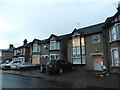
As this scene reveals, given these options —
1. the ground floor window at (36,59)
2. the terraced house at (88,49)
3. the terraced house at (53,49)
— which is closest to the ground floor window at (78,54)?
the terraced house at (88,49)

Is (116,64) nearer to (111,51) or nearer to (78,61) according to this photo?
(111,51)

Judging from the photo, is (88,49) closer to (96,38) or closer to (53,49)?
(96,38)

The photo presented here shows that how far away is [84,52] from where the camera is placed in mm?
24719

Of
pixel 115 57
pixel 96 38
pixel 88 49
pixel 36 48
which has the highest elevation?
pixel 96 38

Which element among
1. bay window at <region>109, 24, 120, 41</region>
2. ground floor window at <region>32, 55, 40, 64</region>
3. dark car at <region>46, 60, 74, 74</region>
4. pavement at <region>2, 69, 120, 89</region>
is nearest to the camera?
pavement at <region>2, 69, 120, 89</region>

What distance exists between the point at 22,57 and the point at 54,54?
60.4 feet

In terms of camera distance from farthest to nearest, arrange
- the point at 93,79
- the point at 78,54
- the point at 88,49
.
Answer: the point at 78,54, the point at 88,49, the point at 93,79

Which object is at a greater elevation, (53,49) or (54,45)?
(54,45)

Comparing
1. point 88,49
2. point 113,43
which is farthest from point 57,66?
point 113,43

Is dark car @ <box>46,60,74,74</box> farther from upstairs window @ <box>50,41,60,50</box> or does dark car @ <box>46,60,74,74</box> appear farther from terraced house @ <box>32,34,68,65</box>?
upstairs window @ <box>50,41,60,50</box>

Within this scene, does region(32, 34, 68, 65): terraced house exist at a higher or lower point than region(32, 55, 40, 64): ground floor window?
higher

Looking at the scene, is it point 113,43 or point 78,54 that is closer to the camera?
point 113,43

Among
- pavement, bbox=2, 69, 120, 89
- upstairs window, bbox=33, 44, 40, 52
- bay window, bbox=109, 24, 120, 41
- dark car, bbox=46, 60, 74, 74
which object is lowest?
pavement, bbox=2, 69, 120, 89

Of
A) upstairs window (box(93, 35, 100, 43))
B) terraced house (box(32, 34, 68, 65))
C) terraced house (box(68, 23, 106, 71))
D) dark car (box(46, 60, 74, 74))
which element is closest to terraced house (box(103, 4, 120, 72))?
terraced house (box(68, 23, 106, 71))
